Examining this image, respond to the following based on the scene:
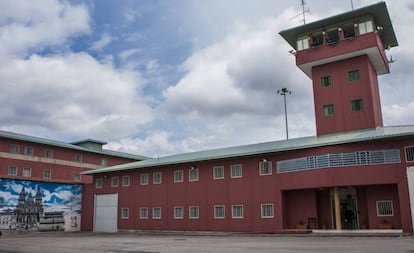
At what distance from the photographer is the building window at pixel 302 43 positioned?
115ft

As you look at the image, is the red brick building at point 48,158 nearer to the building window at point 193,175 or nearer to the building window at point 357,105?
the building window at point 193,175

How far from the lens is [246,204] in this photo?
31953 mm

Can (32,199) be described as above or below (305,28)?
below

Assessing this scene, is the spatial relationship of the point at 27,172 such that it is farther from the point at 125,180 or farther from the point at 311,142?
the point at 311,142

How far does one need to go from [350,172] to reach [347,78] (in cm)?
918

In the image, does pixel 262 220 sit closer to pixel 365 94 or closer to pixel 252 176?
pixel 252 176

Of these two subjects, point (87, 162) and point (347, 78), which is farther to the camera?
point (87, 162)

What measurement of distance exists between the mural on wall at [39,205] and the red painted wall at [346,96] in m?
26.3

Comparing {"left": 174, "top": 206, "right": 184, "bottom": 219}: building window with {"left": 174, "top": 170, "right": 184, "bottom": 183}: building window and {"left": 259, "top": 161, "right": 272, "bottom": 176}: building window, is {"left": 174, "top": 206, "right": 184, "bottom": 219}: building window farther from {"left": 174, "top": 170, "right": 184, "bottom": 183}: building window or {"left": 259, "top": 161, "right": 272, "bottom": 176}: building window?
{"left": 259, "top": 161, "right": 272, "bottom": 176}: building window

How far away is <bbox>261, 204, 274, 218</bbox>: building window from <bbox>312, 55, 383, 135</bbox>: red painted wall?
7205 millimetres

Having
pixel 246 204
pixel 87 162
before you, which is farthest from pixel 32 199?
pixel 246 204

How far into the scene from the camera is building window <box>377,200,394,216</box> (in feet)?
88.3

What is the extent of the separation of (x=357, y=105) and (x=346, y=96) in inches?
45.1

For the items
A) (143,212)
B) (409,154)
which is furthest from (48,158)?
A: (409,154)
